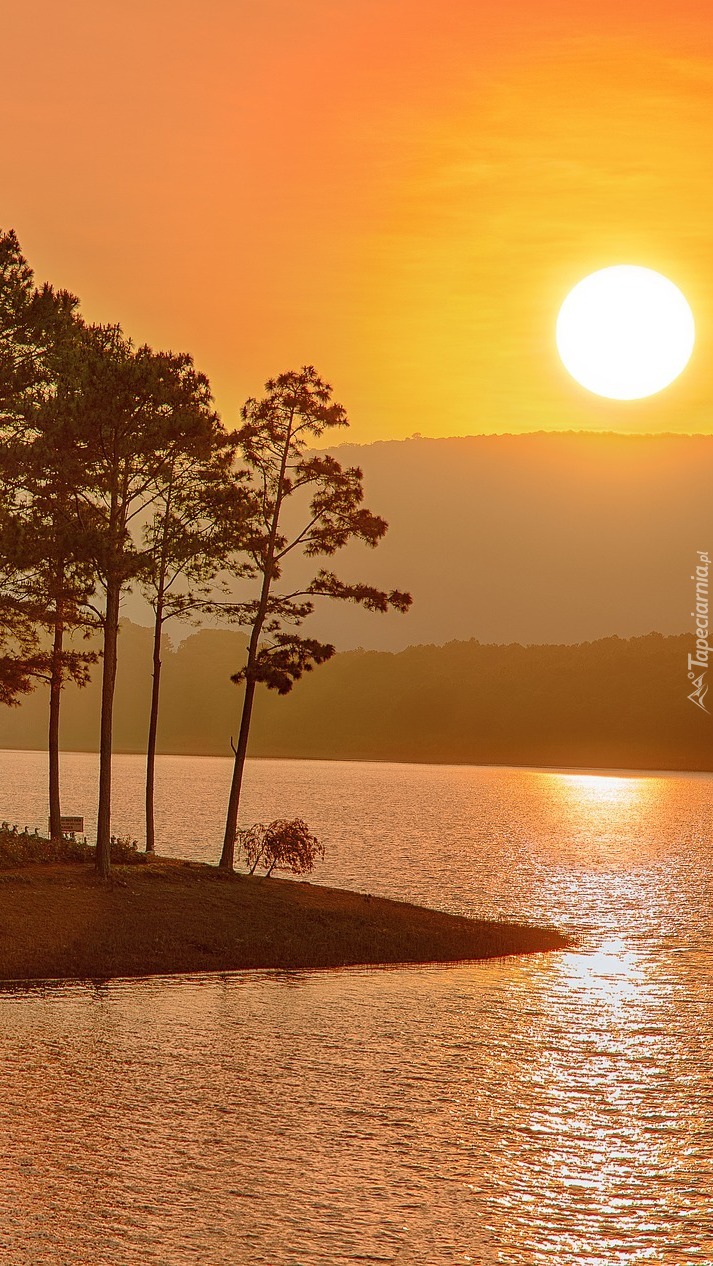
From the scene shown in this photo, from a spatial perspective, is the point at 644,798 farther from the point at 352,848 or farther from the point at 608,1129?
the point at 608,1129

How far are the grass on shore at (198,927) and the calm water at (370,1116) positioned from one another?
4.53 ft

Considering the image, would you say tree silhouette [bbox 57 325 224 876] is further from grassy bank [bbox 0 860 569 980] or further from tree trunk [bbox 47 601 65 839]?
tree trunk [bbox 47 601 65 839]

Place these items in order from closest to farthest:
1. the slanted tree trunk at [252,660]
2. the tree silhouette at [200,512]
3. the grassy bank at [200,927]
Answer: the grassy bank at [200,927] → the tree silhouette at [200,512] → the slanted tree trunk at [252,660]

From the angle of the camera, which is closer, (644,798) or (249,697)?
(249,697)

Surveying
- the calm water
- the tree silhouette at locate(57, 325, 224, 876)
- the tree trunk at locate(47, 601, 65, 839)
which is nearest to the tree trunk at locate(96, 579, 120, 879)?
the tree silhouette at locate(57, 325, 224, 876)

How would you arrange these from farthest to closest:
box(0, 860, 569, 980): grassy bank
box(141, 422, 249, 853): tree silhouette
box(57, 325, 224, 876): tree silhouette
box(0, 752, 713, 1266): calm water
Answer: box(141, 422, 249, 853): tree silhouette
box(57, 325, 224, 876): tree silhouette
box(0, 860, 569, 980): grassy bank
box(0, 752, 713, 1266): calm water

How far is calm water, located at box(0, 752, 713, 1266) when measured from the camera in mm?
15859

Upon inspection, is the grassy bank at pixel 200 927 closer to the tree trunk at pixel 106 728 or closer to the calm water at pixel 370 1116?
the tree trunk at pixel 106 728

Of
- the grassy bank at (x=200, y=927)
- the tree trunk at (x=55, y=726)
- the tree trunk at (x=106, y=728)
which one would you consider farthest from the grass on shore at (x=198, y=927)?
the tree trunk at (x=55, y=726)

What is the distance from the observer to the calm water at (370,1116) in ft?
52.0

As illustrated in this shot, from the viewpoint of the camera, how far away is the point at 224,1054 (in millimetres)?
25031

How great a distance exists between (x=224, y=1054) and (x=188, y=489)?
24633 mm

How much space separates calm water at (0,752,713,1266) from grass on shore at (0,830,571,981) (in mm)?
1380

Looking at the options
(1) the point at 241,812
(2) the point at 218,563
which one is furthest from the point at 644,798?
(2) the point at 218,563
